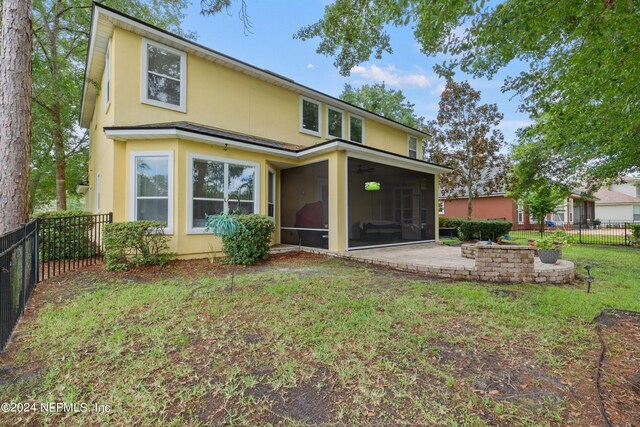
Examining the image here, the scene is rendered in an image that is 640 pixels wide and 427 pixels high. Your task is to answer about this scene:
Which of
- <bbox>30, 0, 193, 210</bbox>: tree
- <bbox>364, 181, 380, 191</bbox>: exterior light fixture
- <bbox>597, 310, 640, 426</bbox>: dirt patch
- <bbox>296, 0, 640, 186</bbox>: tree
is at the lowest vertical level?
<bbox>597, 310, 640, 426</bbox>: dirt patch

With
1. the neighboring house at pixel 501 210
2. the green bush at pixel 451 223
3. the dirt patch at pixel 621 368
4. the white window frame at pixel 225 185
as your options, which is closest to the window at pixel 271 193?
the white window frame at pixel 225 185

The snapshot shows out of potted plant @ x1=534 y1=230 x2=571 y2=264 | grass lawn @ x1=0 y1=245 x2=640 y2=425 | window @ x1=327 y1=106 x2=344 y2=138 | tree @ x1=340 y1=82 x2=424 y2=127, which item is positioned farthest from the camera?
tree @ x1=340 y1=82 x2=424 y2=127

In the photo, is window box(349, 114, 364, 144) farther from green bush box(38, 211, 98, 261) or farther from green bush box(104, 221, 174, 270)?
green bush box(38, 211, 98, 261)

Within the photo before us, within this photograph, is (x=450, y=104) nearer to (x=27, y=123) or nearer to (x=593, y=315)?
(x=593, y=315)

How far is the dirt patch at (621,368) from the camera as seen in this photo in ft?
7.02

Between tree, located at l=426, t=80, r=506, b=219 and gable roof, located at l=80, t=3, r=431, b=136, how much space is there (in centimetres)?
874

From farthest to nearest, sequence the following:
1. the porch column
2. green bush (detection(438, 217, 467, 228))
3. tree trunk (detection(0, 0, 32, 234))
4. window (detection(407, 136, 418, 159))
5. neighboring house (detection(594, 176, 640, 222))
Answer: neighboring house (detection(594, 176, 640, 222)), window (detection(407, 136, 418, 159)), green bush (detection(438, 217, 467, 228)), the porch column, tree trunk (detection(0, 0, 32, 234))

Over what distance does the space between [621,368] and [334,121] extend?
11726mm

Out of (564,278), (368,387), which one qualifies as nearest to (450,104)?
(564,278)

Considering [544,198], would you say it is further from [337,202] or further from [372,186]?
[337,202]

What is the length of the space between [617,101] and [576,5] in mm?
3168

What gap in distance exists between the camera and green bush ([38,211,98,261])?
6.74 metres

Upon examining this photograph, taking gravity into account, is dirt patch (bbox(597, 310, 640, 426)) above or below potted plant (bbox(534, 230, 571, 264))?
below

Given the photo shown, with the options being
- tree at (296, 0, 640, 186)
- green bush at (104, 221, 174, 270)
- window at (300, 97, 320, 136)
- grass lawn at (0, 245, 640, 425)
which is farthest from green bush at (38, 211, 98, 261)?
window at (300, 97, 320, 136)
